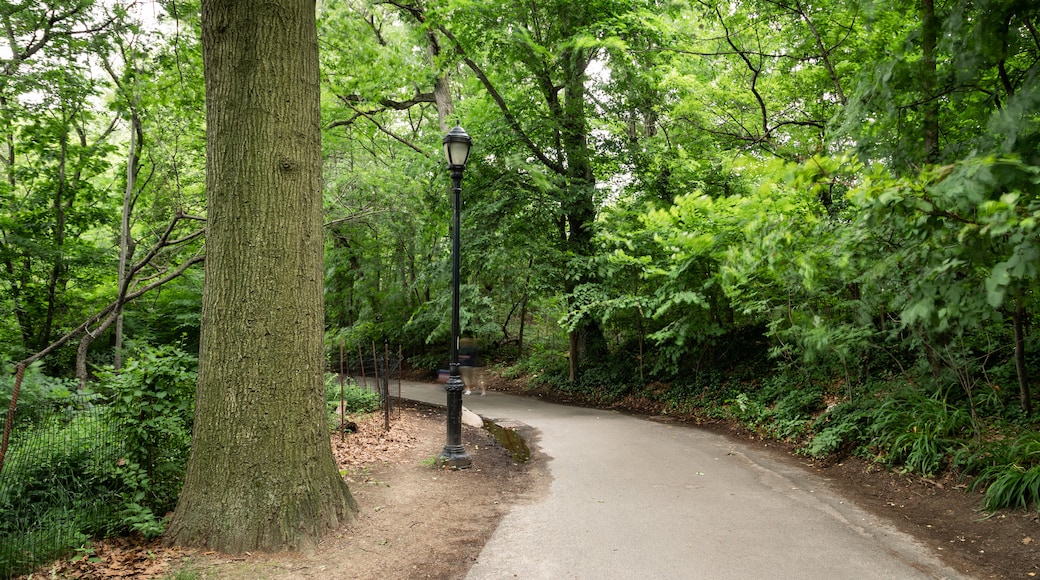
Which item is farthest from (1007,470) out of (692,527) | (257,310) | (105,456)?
(105,456)

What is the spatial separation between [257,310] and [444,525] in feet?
8.50

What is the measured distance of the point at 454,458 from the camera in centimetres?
756

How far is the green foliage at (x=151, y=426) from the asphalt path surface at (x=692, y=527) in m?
2.81

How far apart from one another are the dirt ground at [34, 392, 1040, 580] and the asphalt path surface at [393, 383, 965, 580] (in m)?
0.24

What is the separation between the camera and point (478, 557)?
15.0ft

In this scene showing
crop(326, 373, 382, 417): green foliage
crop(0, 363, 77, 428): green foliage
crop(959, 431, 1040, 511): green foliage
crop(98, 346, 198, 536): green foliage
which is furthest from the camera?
crop(326, 373, 382, 417): green foliage

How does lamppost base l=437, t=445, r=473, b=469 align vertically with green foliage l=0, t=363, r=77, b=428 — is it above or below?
below

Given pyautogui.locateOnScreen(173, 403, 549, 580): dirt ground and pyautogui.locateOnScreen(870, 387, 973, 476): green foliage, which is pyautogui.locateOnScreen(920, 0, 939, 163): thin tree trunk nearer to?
pyautogui.locateOnScreen(870, 387, 973, 476): green foliage

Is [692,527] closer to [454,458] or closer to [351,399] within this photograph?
[454,458]

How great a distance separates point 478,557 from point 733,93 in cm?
919

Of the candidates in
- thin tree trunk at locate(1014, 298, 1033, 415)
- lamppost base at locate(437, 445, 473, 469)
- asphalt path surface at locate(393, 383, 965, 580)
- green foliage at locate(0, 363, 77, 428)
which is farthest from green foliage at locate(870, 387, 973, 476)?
green foliage at locate(0, 363, 77, 428)

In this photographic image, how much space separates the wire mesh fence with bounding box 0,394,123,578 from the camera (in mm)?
3994

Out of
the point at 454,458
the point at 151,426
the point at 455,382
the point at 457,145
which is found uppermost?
the point at 457,145

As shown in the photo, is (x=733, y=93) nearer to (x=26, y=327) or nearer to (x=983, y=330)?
(x=983, y=330)
